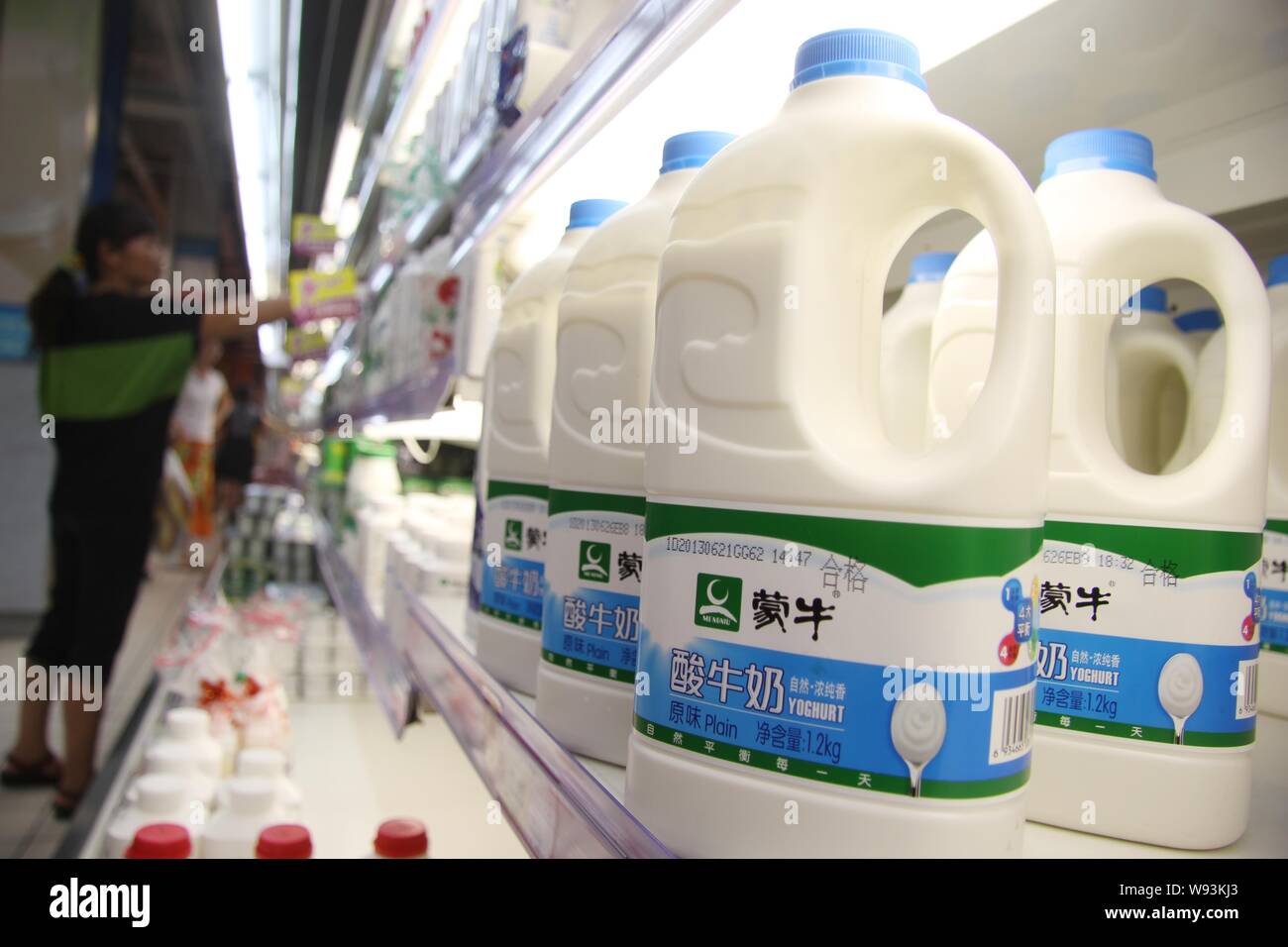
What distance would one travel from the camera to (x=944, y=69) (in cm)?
82

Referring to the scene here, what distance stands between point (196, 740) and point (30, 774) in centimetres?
186

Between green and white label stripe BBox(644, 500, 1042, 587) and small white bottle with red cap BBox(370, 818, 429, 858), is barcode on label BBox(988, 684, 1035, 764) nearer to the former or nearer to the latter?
green and white label stripe BBox(644, 500, 1042, 587)

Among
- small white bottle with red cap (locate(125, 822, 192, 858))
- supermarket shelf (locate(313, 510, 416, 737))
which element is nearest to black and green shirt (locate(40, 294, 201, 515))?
supermarket shelf (locate(313, 510, 416, 737))

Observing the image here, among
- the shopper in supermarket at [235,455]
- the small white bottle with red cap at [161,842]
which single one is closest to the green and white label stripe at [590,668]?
the small white bottle with red cap at [161,842]

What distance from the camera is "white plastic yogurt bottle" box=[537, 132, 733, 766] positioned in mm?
730

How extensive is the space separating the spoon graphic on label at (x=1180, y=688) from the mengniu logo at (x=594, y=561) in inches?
15.6

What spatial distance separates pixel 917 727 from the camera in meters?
0.48

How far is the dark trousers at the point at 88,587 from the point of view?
2912mm

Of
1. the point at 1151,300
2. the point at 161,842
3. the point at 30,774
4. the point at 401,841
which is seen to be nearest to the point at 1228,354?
the point at 1151,300

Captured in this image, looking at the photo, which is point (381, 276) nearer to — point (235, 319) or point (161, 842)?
point (235, 319)

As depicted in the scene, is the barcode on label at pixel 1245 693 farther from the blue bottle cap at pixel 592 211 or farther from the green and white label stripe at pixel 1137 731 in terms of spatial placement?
the blue bottle cap at pixel 592 211

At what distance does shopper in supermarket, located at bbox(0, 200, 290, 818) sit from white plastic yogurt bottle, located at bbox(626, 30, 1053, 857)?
259 centimetres
